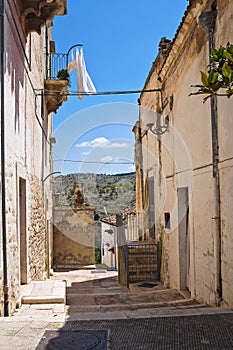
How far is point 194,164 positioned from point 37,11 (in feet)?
13.6

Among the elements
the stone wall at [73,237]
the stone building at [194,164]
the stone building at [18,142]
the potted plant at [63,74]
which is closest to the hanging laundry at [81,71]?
the potted plant at [63,74]

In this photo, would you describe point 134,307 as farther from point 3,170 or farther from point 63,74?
point 63,74

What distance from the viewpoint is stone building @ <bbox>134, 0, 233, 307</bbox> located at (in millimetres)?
6625

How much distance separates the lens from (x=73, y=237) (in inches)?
771

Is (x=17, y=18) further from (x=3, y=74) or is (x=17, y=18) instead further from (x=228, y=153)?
(x=228, y=153)

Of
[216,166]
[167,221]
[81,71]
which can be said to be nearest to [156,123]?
[81,71]

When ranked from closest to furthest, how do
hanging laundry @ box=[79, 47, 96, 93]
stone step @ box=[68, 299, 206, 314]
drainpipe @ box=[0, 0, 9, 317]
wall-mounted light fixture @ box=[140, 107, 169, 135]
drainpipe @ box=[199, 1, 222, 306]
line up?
drainpipe @ box=[0, 0, 9, 317] < drainpipe @ box=[199, 1, 222, 306] < stone step @ box=[68, 299, 206, 314] < wall-mounted light fixture @ box=[140, 107, 169, 135] < hanging laundry @ box=[79, 47, 96, 93]

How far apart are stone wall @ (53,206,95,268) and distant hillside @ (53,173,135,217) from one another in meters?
4.97

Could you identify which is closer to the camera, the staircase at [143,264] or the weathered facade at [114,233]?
the staircase at [143,264]

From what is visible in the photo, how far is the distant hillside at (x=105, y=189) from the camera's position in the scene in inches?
1011

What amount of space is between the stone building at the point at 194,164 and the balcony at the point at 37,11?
8.00 feet

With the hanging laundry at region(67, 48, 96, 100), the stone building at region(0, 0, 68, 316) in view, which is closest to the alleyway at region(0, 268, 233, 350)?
the stone building at region(0, 0, 68, 316)

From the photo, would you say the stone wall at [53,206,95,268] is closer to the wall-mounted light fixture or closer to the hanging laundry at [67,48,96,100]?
the hanging laundry at [67,48,96,100]

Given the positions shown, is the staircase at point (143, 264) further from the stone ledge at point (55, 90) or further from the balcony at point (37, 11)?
the balcony at point (37, 11)
